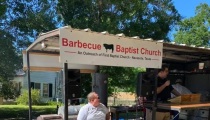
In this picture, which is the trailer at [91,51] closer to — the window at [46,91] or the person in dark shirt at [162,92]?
the person in dark shirt at [162,92]

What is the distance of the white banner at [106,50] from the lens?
519cm

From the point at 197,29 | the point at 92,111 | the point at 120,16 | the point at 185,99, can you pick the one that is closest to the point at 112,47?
the point at 92,111

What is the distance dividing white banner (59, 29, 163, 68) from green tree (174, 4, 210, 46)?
17.5m

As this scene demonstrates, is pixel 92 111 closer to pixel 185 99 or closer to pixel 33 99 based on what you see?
pixel 185 99

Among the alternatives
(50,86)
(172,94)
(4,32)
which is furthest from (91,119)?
(50,86)

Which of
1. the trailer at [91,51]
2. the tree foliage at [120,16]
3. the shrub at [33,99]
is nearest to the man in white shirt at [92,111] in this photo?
the trailer at [91,51]

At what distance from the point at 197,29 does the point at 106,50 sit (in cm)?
1941

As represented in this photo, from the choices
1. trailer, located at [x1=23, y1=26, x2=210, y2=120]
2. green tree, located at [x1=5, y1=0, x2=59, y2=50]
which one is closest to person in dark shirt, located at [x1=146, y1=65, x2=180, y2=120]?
trailer, located at [x1=23, y1=26, x2=210, y2=120]

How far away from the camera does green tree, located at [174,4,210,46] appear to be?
76.1 ft

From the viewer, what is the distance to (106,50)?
226 inches

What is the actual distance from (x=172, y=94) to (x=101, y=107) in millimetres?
2581

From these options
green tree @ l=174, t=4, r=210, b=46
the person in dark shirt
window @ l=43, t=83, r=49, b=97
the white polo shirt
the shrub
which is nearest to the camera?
the white polo shirt

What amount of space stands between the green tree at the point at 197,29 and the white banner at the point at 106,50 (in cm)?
1748

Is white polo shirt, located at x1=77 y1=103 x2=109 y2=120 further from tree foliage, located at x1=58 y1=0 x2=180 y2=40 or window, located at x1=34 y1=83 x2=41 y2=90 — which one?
window, located at x1=34 y1=83 x2=41 y2=90
